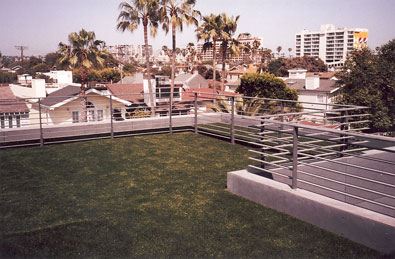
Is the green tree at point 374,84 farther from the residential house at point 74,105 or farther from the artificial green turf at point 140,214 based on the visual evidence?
the artificial green turf at point 140,214

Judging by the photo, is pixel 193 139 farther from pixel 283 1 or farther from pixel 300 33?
pixel 300 33

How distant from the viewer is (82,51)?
1324 inches

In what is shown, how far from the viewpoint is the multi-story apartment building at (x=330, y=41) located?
6737 inches

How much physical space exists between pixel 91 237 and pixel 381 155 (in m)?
4.92

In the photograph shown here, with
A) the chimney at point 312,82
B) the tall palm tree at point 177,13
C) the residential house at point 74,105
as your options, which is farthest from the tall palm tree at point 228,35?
the chimney at point 312,82

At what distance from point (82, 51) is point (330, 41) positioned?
16542 centimetres

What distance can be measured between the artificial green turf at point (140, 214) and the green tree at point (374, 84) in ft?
106

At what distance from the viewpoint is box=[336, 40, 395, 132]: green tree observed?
116 ft

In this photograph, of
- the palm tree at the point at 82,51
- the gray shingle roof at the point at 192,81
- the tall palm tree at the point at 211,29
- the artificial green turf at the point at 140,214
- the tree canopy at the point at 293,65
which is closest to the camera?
the artificial green turf at the point at 140,214

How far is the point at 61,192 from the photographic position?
223 inches

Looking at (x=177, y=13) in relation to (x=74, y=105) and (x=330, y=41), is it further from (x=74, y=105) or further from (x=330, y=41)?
(x=330, y=41)

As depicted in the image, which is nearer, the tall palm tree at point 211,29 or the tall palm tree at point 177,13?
the tall palm tree at point 177,13

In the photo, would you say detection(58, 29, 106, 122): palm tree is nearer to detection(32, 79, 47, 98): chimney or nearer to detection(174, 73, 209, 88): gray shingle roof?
detection(32, 79, 47, 98): chimney

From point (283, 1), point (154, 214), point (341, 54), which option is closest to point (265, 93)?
point (283, 1)
